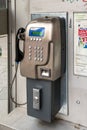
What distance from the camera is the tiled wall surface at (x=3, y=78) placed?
1.57 m

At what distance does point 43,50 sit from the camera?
115cm

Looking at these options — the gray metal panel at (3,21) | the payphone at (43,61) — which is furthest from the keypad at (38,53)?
the gray metal panel at (3,21)

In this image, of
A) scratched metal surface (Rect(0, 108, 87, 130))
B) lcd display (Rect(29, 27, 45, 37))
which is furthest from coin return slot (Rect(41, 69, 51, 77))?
scratched metal surface (Rect(0, 108, 87, 130))

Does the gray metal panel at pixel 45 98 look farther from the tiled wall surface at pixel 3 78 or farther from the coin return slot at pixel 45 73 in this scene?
the tiled wall surface at pixel 3 78

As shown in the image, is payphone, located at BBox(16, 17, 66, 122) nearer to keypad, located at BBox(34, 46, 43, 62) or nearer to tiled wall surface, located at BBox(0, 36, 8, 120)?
keypad, located at BBox(34, 46, 43, 62)

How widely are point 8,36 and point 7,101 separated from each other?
472 millimetres

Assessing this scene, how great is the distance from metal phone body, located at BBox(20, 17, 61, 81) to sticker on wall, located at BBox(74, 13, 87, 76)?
0.39 ft

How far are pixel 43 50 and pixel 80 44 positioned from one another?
0.24m

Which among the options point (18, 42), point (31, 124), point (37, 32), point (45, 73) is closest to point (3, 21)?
point (18, 42)

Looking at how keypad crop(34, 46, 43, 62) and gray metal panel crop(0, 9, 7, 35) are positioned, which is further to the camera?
gray metal panel crop(0, 9, 7, 35)

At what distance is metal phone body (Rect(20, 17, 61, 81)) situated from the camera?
1141 mm

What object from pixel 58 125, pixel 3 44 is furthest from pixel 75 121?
pixel 3 44

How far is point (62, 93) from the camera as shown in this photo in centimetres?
138

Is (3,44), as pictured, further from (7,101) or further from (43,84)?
(43,84)
